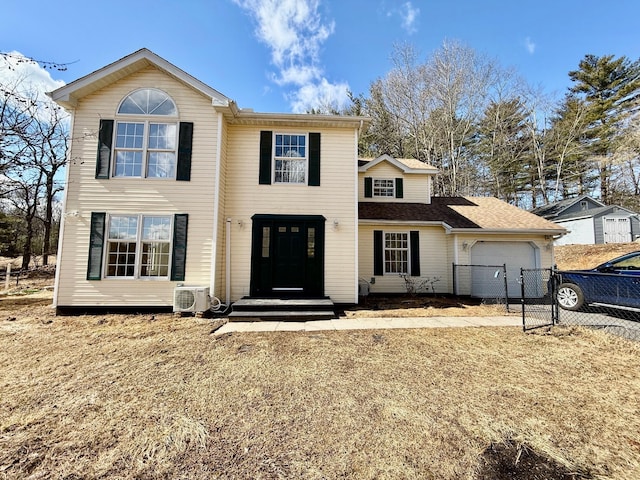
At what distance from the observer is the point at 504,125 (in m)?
20.6

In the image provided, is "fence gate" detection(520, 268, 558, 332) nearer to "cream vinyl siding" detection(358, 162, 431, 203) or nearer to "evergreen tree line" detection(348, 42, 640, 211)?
"cream vinyl siding" detection(358, 162, 431, 203)

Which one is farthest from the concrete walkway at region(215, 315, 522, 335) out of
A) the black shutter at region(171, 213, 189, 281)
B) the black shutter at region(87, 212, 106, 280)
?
the black shutter at region(87, 212, 106, 280)

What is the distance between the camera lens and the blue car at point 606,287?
623 centimetres

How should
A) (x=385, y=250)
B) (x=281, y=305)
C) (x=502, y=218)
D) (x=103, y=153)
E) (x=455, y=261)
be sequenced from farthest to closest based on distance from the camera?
1. (x=502, y=218)
2. (x=385, y=250)
3. (x=455, y=261)
4. (x=103, y=153)
5. (x=281, y=305)

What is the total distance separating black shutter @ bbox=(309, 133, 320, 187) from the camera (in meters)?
8.12

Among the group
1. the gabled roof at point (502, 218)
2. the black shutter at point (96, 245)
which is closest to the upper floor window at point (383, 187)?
the gabled roof at point (502, 218)

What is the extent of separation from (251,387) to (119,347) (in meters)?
3.09

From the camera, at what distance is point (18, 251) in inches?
828

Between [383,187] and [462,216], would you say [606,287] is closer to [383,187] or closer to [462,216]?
[462,216]

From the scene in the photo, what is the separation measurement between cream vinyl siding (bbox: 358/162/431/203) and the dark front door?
443 cm

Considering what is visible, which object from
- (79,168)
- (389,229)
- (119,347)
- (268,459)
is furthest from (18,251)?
(268,459)

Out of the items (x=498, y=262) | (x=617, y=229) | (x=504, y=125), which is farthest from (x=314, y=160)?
(x=617, y=229)

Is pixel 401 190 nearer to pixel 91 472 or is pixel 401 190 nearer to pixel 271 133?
pixel 271 133

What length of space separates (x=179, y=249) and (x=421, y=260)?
27.0ft
